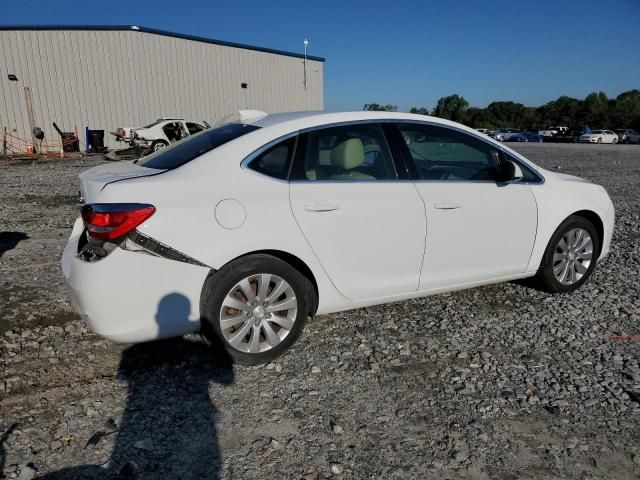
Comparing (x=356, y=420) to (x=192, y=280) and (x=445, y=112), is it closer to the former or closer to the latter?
(x=192, y=280)

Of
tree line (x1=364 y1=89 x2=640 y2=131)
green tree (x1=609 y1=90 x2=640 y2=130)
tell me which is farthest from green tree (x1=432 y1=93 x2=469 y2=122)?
green tree (x1=609 y1=90 x2=640 y2=130)

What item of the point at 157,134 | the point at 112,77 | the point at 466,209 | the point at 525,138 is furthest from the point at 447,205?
the point at 525,138

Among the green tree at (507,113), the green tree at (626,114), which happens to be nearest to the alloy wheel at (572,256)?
the green tree at (626,114)

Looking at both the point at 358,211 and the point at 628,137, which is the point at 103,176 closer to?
the point at 358,211

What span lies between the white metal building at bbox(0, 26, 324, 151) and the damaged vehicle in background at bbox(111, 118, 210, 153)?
515 cm

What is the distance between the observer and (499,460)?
8.14 feet

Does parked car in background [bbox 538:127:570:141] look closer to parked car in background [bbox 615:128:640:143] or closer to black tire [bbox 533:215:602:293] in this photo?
parked car in background [bbox 615:128:640:143]

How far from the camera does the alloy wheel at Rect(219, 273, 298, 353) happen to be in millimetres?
3191

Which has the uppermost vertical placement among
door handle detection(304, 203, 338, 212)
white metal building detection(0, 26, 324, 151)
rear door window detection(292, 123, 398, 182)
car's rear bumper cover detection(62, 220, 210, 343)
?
white metal building detection(0, 26, 324, 151)

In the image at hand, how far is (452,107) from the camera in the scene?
93688mm

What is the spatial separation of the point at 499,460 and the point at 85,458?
2.02m

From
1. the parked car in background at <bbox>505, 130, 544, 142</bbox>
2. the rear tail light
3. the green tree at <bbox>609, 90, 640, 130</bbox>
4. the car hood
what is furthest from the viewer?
the green tree at <bbox>609, 90, 640, 130</bbox>

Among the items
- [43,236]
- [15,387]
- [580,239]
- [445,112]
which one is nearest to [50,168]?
[43,236]

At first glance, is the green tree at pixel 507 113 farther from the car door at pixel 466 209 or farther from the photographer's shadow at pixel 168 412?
the photographer's shadow at pixel 168 412
